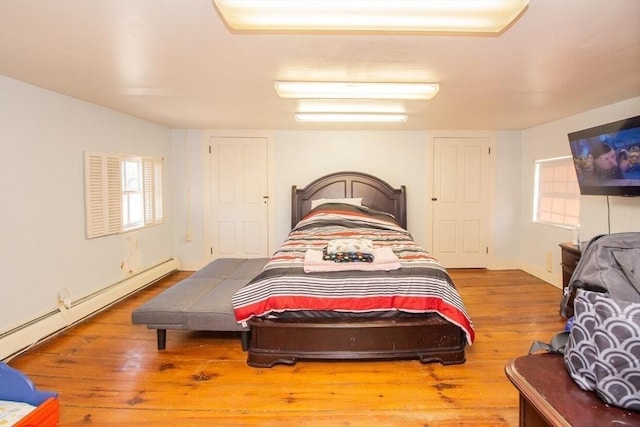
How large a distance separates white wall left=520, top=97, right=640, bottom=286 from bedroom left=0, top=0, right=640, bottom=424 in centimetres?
1

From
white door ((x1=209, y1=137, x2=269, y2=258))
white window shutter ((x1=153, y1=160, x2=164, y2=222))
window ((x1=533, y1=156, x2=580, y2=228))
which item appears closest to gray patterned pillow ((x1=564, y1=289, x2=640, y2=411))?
window ((x1=533, y1=156, x2=580, y2=228))

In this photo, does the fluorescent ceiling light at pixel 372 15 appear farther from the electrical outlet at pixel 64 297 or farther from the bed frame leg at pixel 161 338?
→ the electrical outlet at pixel 64 297

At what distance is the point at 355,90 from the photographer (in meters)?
2.70

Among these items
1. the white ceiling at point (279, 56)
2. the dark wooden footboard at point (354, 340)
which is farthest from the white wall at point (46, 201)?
the dark wooden footboard at point (354, 340)

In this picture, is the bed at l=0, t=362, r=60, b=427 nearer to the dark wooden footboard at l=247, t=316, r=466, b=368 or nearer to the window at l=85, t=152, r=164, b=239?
the dark wooden footboard at l=247, t=316, r=466, b=368

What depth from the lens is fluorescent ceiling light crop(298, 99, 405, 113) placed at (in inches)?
127

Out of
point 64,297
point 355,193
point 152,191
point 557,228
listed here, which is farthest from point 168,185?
point 557,228

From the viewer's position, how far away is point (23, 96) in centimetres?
269

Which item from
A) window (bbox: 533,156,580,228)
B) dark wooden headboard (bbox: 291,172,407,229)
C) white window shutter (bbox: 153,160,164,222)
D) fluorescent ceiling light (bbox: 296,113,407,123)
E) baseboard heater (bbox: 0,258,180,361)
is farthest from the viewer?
dark wooden headboard (bbox: 291,172,407,229)

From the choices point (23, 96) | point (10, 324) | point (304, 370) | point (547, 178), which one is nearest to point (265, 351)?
point (304, 370)

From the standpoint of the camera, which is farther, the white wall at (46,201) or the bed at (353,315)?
the white wall at (46,201)

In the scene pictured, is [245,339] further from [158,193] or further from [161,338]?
[158,193]

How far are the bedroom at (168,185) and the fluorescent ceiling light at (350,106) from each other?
4.81 ft

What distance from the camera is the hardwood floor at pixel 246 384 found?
6.38ft
